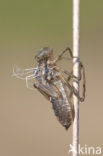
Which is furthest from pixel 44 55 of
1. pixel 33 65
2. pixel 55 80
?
pixel 33 65

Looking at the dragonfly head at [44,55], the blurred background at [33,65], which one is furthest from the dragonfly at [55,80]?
the blurred background at [33,65]

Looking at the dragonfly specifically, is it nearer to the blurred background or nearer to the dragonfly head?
the dragonfly head

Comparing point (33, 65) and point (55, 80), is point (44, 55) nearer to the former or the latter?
point (55, 80)

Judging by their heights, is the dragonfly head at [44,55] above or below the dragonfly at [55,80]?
above

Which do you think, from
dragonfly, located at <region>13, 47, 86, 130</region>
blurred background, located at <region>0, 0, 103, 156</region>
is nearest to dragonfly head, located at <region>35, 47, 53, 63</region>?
dragonfly, located at <region>13, 47, 86, 130</region>

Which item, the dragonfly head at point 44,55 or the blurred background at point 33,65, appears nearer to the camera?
the dragonfly head at point 44,55

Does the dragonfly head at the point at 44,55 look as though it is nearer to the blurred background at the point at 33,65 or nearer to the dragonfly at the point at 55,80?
the dragonfly at the point at 55,80
